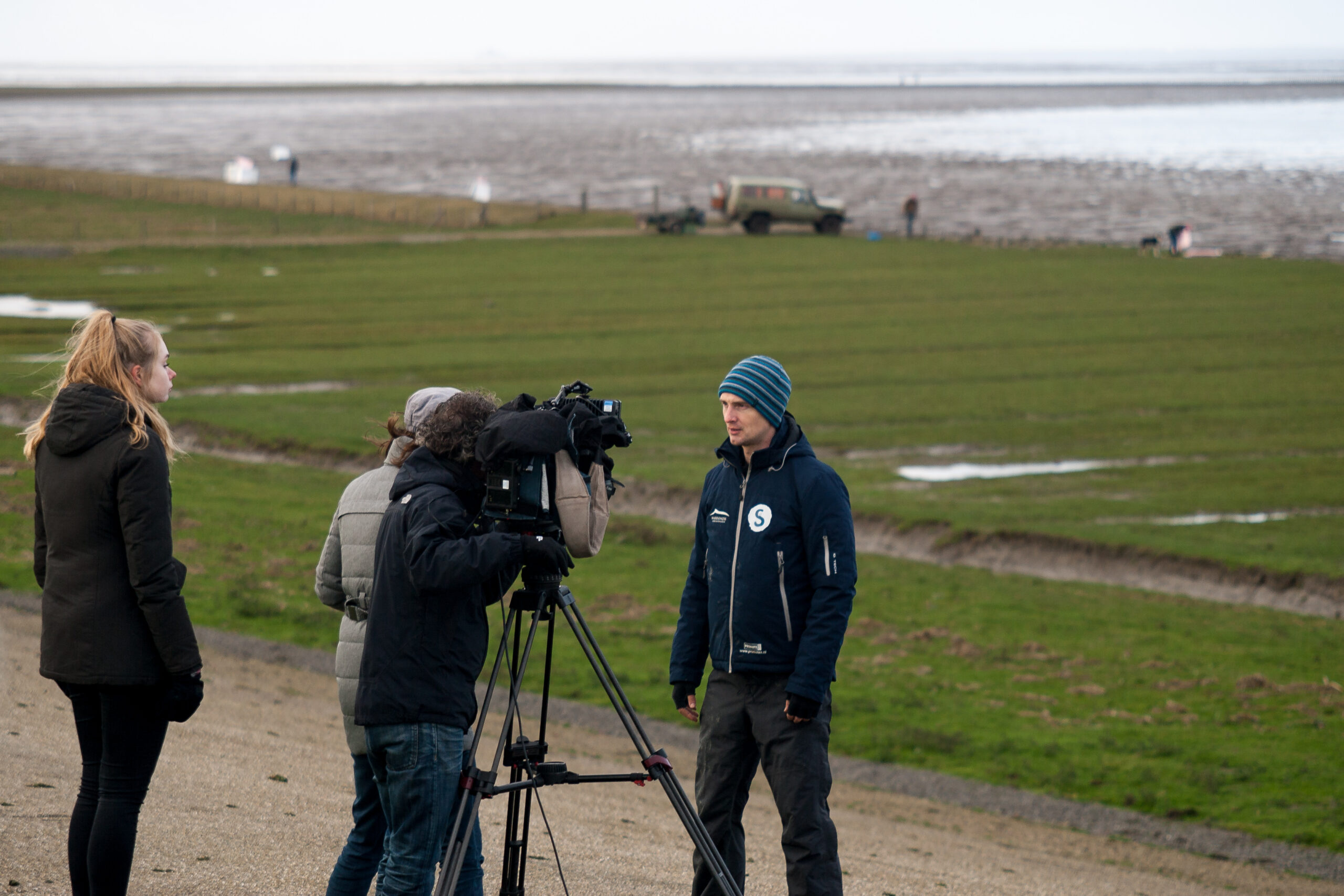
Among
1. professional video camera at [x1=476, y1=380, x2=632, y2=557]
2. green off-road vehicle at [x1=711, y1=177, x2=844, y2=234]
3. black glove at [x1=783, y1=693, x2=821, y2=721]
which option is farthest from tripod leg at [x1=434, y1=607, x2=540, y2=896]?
green off-road vehicle at [x1=711, y1=177, x2=844, y2=234]

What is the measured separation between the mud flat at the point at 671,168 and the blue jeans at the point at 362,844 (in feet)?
166

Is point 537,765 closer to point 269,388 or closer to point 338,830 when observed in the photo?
point 338,830

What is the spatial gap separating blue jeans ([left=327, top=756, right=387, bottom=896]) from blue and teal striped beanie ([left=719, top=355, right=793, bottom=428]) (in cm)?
208

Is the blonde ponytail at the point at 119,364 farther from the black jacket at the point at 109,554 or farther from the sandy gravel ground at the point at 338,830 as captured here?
the sandy gravel ground at the point at 338,830

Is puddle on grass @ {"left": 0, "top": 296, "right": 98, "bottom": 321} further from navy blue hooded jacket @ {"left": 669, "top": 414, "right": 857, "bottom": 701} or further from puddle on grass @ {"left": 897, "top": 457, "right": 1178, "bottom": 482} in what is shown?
navy blue hooded jacket @ {"left": 669, "top": 414, "right": 857, "bottom": 701}

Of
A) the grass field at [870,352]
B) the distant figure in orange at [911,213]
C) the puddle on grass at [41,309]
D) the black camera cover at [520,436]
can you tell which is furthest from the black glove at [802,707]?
the distant figure in orange at [911,213]

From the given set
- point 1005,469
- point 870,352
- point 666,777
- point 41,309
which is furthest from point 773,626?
point 41,309

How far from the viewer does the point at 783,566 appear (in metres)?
5.48

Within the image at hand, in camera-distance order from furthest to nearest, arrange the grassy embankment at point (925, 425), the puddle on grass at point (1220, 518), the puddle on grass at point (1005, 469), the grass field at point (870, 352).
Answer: the puddle on grass at point (1005, 469), the grass field at point (870, 352), the puddle on grass at point (1220, 518), the grassy embankment at point (925, 425)

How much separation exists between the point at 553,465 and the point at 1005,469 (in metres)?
17.3

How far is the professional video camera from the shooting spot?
452 centimetres

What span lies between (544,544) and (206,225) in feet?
171

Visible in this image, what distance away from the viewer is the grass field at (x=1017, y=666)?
10.7 metres

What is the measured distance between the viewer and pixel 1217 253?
4822 cm
